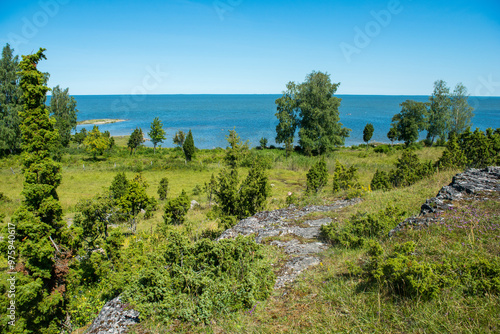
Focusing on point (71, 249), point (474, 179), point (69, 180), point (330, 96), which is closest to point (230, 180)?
point (71, 249)

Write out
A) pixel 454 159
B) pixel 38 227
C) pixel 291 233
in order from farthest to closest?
pixel 454 159
pixel 291 233
pixel 38 227

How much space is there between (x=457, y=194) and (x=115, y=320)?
30.2 ft

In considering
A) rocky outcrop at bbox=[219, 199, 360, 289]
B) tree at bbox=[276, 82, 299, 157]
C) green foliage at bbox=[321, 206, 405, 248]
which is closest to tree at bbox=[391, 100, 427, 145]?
tree at bbox=[276, 82, 299, 157]

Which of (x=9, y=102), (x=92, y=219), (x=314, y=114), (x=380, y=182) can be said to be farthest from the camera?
(x=314, y=114)

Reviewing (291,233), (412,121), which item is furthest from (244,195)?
(412,121)

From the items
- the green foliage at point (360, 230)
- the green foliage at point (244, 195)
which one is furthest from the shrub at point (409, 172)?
the green foliage at point (360, 230)

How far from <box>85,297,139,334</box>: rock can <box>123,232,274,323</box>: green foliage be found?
243 mm

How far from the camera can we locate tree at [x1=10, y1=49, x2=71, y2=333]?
21.6 feet

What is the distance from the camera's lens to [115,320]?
4723 millimetres

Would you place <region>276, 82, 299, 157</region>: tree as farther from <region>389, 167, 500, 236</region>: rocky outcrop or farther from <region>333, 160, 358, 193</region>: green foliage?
<region>389, 167, 500, 236</region>: rocky outcrop

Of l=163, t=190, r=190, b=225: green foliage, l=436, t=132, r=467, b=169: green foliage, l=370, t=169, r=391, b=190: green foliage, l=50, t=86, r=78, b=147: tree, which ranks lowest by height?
l=163, t=190, r=190, b=225: green foliage

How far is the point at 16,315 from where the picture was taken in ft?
21.1

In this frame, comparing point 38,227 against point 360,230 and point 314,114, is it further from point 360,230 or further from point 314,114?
point 314,114

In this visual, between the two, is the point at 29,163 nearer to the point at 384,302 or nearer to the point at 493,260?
the point at 384,302
